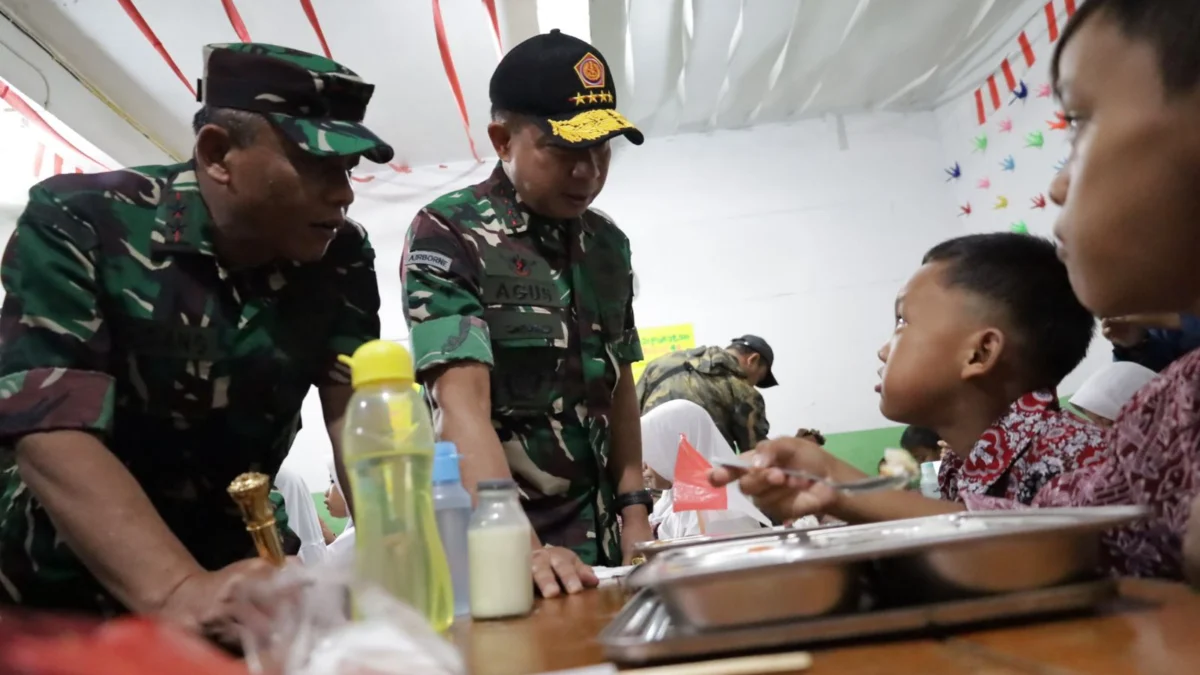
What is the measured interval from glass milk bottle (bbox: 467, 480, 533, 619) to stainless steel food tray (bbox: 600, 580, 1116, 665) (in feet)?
1.20

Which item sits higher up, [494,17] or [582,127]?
[494,17]

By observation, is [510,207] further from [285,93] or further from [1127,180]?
[1127,180]

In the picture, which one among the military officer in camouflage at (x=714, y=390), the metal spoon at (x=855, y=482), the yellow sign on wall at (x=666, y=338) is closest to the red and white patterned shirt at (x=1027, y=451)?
the metal spoon at (x=855, y=482)

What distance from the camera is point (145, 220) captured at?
1043 mm

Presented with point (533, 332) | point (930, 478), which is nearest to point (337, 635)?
point (533, 332)

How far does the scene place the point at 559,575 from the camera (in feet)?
3.21

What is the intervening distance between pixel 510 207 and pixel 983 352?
0.79 meters

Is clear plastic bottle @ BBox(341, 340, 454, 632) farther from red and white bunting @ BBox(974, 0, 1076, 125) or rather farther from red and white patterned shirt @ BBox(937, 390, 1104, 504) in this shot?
red and white bunting @ BBox(974, 0, 1076, 125)

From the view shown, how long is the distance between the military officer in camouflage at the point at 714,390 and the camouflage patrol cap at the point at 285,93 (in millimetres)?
2028

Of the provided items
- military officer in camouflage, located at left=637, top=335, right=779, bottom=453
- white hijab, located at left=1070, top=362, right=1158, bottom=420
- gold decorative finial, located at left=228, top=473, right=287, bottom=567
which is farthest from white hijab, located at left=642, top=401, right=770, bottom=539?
gold decorative finial, located at left=228, top=473, right=287, bottom=567

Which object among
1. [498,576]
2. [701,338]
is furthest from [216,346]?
[701,338]

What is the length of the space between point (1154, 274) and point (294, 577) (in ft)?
2.48

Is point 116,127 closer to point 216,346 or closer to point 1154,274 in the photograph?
point 216,346

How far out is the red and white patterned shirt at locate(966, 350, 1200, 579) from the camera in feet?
2.47
